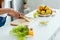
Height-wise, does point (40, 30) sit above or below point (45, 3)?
below

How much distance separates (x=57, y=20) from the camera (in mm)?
1664

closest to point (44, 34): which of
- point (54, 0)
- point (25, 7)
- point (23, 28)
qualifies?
point (23, 28)

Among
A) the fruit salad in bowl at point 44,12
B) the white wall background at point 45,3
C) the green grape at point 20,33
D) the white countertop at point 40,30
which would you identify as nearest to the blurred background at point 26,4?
the white wall background at point 45,3

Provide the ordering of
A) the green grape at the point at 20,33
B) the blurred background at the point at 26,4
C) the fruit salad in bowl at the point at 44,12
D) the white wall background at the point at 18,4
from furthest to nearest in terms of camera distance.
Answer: the white wall background at the point at 18,4
the blurred background at the point at 26,4
the fruit salad in bowl at the point at 44,12
the green grape at the point at 20,33

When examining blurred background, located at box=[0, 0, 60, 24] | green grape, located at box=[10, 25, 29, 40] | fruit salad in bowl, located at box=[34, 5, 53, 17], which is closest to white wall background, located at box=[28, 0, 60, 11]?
blurred background, located at box=[0, 0, 60, 24]

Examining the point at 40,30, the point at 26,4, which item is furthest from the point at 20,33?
the point at 26,4

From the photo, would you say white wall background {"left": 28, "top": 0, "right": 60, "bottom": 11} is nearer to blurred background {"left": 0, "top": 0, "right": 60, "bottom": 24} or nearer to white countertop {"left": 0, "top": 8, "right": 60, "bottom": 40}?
blurred background {"left": 0, "top": 0, "right": 60, "bottom": 24}

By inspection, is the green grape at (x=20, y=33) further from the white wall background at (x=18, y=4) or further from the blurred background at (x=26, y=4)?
the white wall background at (x=18, y=4)

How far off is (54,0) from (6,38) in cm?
239

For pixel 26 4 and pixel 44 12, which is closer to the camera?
pixel 44 12

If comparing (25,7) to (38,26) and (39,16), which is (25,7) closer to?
(39,16)

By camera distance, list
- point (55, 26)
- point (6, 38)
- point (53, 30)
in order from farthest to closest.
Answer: point (55, 26) < point (53, 30) < point (6, 38)

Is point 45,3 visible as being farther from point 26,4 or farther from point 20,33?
point 20,33

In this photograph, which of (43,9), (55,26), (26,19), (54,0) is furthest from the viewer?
(54,0)
